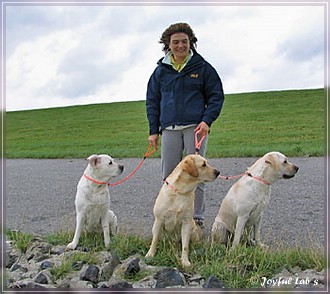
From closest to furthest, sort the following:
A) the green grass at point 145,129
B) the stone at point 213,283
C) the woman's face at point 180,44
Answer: the stone at point 213,283
the woman's face at point 180,44
the green grass at point 145,129

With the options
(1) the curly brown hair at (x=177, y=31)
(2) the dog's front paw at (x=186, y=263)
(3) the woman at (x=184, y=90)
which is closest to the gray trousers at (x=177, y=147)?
(3) the woman at (x=184, y=90)

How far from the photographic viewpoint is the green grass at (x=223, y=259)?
416 cm

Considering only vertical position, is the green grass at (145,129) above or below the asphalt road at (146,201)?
above

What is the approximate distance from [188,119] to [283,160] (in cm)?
117

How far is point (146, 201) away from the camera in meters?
7.66

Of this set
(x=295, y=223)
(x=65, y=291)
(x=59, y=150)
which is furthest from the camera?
(x=59, y=150)

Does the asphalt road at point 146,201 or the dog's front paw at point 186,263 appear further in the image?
the asphalt road at point 146,201

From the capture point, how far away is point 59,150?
15672 mm

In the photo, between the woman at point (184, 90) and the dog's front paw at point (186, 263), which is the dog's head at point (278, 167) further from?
the dog's front paw at point (186, 263)

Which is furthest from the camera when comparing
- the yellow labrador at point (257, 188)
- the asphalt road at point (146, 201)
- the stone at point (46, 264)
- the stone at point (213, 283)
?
the asphalt road at point (146, 201)

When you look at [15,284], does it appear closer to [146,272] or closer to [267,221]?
[146,272]

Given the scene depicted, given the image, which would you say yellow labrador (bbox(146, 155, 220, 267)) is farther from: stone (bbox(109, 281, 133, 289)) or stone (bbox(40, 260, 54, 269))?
stone (bbox(40, 260, 54, 269))

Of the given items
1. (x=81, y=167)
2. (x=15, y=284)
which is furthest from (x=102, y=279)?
(x=81, y=167)

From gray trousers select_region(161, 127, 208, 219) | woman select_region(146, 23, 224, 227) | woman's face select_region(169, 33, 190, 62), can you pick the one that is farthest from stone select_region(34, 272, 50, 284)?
woman's face select_region(169, 33, 190, 62)
